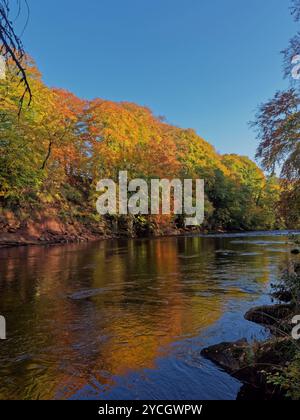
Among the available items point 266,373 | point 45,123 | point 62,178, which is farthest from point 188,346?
point 62,178

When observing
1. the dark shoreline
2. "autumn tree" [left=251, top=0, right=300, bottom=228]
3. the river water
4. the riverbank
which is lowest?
the river water

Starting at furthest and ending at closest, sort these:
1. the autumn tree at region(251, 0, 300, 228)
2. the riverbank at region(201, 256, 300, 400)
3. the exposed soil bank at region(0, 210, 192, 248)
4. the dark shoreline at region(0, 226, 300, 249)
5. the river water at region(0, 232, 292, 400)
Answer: the exposed soil bank at region(0, 210, 192, 248) < the dark shoreline at region(0, 226, 300, 249) < the autumn tree at region(251, 0, 300, 228) < the river water at region(0, 232, 292, 400) < the riverbank at region(201, 256, 300, 400)

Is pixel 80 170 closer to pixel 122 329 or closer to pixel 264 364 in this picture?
pixel 122 329

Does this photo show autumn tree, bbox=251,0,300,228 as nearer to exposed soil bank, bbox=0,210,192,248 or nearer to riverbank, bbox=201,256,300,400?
riverbank, bbox=201,256,300,400

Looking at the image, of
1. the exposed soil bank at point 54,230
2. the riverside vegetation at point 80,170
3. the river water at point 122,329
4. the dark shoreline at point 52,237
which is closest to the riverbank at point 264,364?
the river water at point 122,329

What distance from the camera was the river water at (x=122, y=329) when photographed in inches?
209

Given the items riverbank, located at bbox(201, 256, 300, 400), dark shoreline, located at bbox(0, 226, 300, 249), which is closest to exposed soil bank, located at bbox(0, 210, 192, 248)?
dark shoreline, located at bbox(0, 226, 300, 249)

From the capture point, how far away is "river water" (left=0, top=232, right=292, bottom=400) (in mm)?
5309

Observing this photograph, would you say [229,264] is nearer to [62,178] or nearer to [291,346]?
[291,346]

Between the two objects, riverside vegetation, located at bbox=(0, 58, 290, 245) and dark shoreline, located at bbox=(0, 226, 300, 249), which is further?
dark shoreline, located at bbox=(0, 226, 300, 249)

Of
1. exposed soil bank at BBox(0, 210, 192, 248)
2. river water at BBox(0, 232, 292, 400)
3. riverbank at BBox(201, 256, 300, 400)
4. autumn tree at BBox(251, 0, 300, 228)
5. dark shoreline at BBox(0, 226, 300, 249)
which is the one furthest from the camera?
exposed soil bank at BBox(0, 210, 192, 248)

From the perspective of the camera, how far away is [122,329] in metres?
7.94

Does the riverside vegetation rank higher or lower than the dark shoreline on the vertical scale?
higher

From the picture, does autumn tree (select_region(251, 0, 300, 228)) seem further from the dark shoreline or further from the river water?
the dark shoreline
